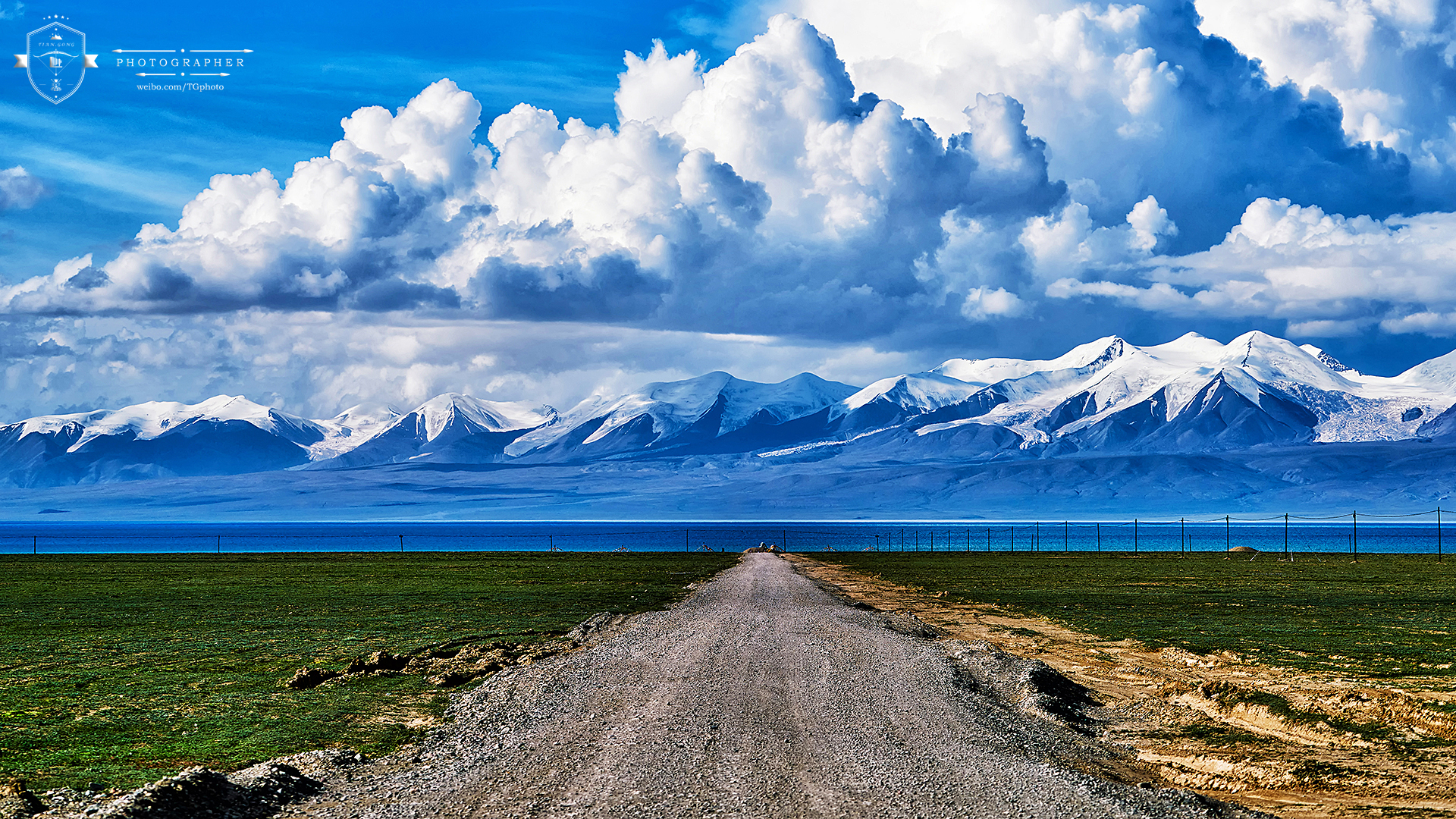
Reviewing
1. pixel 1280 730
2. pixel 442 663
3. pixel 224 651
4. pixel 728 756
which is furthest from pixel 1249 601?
pixel 224 651

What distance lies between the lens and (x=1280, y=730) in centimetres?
2048

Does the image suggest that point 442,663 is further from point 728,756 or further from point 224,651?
point 728,756

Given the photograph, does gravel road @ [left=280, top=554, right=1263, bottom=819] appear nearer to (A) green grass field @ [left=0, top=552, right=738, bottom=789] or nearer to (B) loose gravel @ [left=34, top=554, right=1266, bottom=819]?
(B) loose gravel @ [left=34, top=554, right=1266, bottom=819]

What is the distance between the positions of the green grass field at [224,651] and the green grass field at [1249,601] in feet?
60.9

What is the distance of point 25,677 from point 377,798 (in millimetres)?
16382

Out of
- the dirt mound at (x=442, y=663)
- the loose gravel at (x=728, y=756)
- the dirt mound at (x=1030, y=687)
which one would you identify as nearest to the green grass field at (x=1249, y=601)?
the dirt mound at (x=1030, y=687)

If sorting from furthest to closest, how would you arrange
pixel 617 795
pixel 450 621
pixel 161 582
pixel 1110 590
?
pixel 161 582
pixel 1110 590
pixel 450 621
pixel 617 795

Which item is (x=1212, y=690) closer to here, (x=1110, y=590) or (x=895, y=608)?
(x=895, y=608)

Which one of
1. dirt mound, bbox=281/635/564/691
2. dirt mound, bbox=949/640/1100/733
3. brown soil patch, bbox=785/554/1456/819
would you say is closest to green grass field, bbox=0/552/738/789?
dirt mound, bbox=281/635/564/691

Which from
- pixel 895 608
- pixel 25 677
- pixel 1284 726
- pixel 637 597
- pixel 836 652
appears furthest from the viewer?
pixel 637 597

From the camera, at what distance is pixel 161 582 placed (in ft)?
237

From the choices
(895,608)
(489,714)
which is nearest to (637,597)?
(895,608)

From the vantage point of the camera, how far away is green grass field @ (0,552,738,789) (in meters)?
18.8

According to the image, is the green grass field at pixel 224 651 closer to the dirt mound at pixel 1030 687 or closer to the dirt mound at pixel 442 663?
the dirt mound at pixel 442 663
